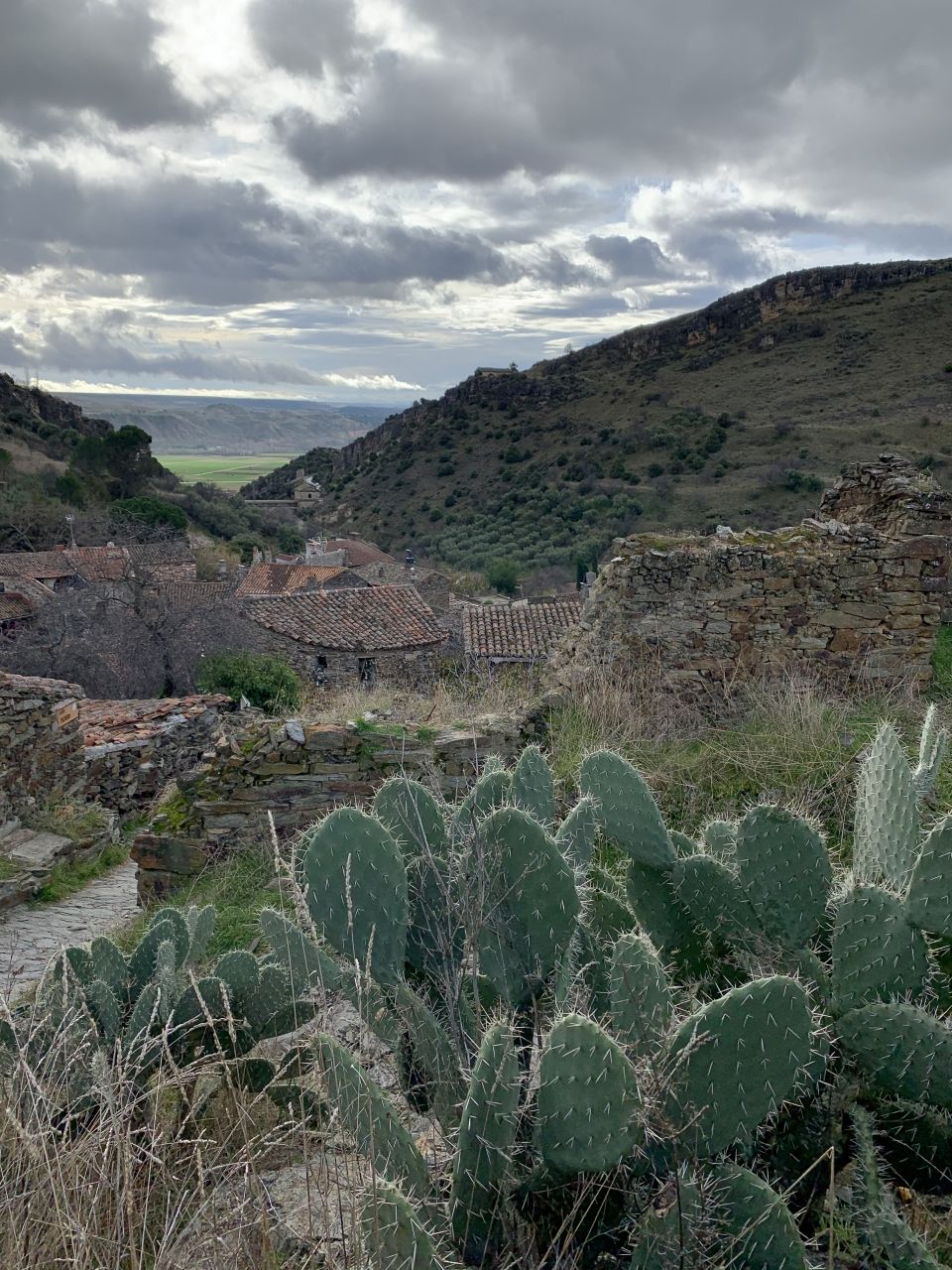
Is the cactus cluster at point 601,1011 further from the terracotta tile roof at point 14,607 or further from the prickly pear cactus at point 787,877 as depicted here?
the terracotta tile roof at point 14,607

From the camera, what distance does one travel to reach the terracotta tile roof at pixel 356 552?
115ft

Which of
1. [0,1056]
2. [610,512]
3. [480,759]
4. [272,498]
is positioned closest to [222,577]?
[610,512]

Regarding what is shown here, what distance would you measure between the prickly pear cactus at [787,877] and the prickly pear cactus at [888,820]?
0.30m

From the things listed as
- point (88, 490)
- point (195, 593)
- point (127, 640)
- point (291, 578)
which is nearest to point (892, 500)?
point (127, 640)

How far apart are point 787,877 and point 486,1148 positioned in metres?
1.07

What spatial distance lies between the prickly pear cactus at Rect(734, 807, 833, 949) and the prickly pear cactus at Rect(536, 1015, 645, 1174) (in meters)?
0.83

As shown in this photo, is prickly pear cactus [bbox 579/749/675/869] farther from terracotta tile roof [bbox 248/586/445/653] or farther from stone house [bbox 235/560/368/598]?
stone house [bbox 235/560/368/598]

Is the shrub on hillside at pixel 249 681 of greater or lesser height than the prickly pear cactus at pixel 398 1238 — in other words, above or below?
below

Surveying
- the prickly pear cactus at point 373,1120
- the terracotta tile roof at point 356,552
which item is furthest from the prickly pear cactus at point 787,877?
the terracotta tile roof at point 356,552

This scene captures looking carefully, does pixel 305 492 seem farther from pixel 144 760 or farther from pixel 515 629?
pixel 144 760

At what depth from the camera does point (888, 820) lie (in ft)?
8.71

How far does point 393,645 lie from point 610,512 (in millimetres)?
19987

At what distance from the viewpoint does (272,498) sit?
63219 mm

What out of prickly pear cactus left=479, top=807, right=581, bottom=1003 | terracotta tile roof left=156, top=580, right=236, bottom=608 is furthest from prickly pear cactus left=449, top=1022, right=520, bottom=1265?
terracotta tile roof left=156, top=580, right=236, bottom=608
